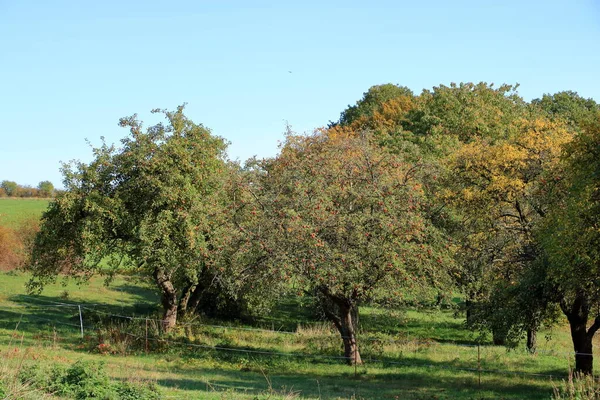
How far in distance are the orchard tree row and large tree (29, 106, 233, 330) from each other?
0.07m

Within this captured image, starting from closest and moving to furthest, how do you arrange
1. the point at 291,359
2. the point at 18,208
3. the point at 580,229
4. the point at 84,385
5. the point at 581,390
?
1. the point at 581,390
2. the point at 84,385
3. the point at 580,229
4. the point at 291,359
5. the point at 18,208

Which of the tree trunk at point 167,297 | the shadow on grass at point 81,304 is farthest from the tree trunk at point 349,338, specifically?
the shadow on grass at point 81,304

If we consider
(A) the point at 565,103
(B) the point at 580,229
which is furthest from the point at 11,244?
(A) the point at 565,103

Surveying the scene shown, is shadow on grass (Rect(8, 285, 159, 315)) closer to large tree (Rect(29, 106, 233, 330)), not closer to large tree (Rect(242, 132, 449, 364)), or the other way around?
large tree (Rect(29, 106, 233, 330))

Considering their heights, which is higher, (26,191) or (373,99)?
(373,99)

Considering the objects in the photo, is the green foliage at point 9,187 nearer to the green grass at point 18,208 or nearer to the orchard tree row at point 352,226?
the green grass at point 18,208

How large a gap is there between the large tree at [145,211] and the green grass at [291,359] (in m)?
2.76

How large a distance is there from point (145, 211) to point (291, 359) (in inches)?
356

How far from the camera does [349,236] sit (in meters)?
22.9

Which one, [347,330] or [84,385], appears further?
[347,330]

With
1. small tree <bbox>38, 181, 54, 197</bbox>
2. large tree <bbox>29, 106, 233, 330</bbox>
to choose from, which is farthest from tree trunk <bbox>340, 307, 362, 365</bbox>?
Answer: small tree <bbox>38, 181, 54, 197</bbox>

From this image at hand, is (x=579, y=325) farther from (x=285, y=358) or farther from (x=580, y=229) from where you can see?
(x=285, y=358)

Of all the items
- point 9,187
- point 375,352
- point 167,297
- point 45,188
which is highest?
point 9,187

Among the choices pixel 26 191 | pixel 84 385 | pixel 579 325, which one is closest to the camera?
pixel 84 385
